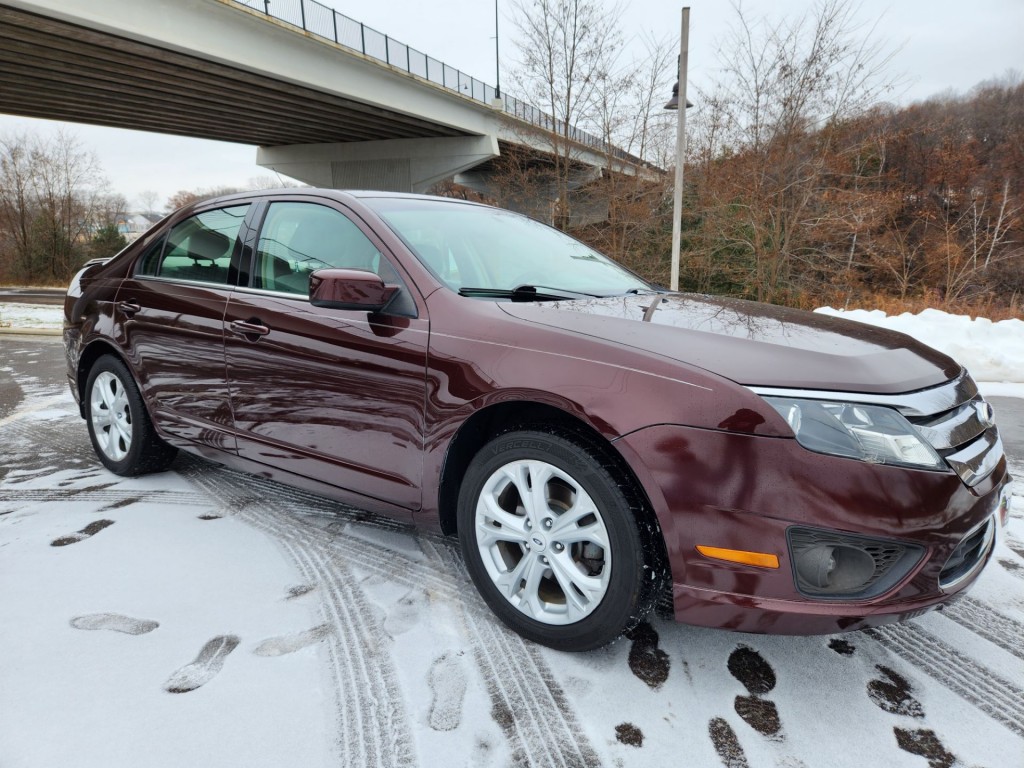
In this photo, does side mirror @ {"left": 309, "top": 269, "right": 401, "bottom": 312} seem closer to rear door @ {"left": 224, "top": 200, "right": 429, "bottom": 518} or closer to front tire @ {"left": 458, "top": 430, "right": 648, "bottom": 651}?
rear door @ {"left": 224, "top": 200, "right": 429, "bottom": 518}

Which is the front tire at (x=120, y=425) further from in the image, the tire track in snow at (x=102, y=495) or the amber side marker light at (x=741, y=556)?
the amber side marker light at (x=741, y=556)

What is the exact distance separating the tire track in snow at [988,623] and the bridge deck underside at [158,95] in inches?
687

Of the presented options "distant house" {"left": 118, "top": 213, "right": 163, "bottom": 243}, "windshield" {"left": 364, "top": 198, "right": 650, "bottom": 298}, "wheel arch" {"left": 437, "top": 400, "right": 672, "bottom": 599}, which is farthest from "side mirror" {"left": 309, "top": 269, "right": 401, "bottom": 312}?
"distant house" {"left": 118, "top": 213, "right": 163, "bottom": 243}

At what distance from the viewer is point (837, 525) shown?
64.6 inches

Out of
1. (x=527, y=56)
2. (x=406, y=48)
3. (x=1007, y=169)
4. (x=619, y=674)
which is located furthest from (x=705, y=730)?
(x=1007, y=169)

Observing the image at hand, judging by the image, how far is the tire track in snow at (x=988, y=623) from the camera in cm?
217

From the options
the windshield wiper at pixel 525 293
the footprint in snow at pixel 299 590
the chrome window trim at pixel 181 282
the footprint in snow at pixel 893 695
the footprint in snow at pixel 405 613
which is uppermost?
the chrome window trim at pixel 181 282

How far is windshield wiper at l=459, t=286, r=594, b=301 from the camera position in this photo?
2403 millimetres

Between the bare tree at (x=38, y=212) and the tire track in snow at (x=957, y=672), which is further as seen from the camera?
the bare tree at (x=38, y=212)

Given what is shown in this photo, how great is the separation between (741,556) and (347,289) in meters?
1.54

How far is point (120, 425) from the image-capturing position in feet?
12.0

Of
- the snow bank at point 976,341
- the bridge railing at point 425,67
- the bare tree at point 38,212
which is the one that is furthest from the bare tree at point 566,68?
the bare tree at point 38,212

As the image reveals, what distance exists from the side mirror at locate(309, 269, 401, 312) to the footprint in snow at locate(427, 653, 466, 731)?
1.25m

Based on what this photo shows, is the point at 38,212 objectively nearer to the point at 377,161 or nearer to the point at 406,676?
the point at 377,161
